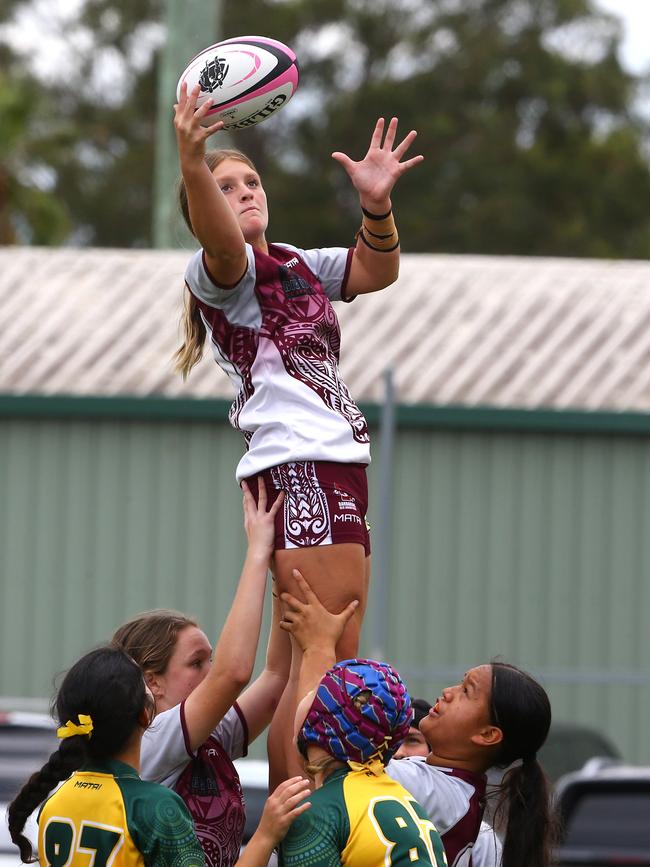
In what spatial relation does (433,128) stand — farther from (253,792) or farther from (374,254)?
(374,254)

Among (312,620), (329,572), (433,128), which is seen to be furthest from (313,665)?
(433,128)

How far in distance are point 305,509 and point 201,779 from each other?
72 cm

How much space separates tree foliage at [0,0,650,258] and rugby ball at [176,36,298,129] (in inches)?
1041

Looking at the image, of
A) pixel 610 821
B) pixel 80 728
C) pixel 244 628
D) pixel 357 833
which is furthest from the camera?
pixel 610 821

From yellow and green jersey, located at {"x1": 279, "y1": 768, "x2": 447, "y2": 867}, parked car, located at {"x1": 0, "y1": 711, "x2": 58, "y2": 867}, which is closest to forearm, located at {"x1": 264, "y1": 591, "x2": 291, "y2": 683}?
yellow and green jersey, located at {"x1": 279, "y1": 768, "x2": 447, "y2": 867}

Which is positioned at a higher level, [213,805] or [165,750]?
[165,750]

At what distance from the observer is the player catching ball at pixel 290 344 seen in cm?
342

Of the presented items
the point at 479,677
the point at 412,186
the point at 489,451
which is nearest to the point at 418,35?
the point at 412,186

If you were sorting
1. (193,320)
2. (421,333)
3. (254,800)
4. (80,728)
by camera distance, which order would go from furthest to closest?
(421,333)
(254,800)
(193,320)
(80,728)

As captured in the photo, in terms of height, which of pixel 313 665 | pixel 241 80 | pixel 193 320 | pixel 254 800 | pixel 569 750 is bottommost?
pixel 569 750

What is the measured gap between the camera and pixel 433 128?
30.4 meters

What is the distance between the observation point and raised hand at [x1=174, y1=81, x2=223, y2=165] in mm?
3270

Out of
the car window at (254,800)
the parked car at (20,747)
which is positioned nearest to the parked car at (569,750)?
the car window at (254,800)

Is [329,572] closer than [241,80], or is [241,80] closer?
[329,572]
